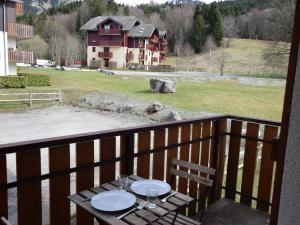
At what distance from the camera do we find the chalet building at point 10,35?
2136 cm

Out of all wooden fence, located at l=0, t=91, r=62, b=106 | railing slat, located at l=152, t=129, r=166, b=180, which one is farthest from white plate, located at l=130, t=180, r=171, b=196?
wooden fence, located at l=0, t=91, r=62, b=106

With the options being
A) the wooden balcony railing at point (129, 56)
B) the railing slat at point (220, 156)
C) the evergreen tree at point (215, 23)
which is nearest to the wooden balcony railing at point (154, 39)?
the wooden balcony railing at point (129, 56)

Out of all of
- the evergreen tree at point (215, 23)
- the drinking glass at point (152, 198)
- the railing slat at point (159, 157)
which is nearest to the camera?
the drinking glass at point (152, 198)

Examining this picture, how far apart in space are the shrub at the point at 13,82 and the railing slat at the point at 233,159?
1913 centimetres

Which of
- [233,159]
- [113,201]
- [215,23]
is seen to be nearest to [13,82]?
[233,159]

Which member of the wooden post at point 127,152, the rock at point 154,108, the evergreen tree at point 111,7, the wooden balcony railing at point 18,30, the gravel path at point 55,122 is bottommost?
Answer: the gravel path at point 55,122

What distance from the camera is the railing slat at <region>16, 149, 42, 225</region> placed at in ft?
7.28

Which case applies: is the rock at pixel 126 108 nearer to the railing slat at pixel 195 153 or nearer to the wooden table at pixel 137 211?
the railing slat at pixel 195 153

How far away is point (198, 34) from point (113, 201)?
217ft

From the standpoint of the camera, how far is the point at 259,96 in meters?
21.9

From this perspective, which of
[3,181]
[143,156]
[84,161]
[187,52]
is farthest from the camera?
[187,52]

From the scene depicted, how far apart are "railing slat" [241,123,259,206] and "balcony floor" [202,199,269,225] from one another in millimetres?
157

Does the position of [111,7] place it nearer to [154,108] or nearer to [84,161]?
[154,108]

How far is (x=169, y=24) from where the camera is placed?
75312 mm
